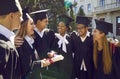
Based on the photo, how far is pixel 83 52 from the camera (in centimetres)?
757

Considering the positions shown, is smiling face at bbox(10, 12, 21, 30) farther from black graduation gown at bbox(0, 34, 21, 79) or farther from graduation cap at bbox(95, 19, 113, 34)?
graduation cap at bbox(95, 19, 113, 34)

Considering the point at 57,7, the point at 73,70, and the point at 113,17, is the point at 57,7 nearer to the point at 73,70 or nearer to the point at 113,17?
the point at 73,70

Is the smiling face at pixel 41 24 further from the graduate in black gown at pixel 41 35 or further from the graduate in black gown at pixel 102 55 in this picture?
the graduate in black gown at pixel 102 55

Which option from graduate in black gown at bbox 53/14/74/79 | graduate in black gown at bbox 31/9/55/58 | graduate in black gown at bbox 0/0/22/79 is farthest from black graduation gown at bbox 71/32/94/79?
graduate in black gown at bbox 0/0/22/79

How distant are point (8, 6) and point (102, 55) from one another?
4704 millimetres

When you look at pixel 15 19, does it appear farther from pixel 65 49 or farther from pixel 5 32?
pixel 65 49

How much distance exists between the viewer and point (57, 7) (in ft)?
72.2

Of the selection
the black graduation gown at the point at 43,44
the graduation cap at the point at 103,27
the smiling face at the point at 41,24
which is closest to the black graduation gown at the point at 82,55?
the graduation cap at the point at 103,27

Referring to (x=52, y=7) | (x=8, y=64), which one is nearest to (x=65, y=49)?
(x=8, y=64)

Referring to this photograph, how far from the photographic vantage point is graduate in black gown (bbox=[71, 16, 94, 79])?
295 inches

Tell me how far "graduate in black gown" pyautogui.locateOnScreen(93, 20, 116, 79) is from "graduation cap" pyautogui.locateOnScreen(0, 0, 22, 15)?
4.47 metres

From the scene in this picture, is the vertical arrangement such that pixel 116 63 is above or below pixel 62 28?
below

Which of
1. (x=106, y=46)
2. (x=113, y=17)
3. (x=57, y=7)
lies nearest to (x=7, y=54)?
(x=106, y=46)

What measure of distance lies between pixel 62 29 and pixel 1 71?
206 inches
